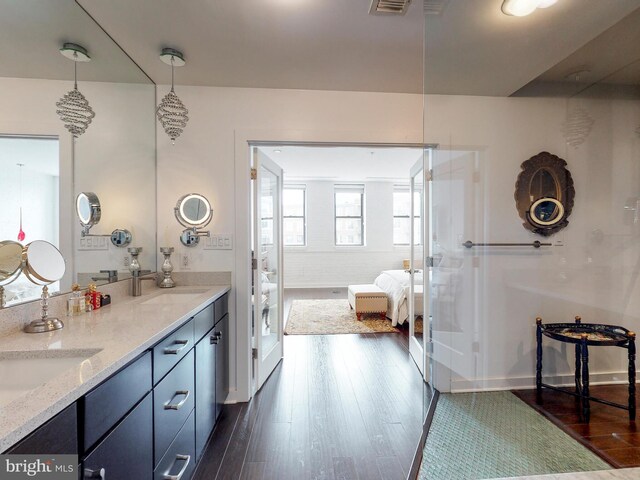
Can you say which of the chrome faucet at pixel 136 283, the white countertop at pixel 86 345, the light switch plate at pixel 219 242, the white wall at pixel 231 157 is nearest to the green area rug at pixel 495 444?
the white wall at pixel 231 157

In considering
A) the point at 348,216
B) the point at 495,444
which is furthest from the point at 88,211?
the point at 348,216

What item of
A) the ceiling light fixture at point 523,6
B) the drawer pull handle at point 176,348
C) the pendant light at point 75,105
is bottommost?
the drawer pull handle at point 176,348

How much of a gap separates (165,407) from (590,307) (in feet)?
9.99

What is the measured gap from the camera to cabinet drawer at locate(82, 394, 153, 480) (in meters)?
0.78

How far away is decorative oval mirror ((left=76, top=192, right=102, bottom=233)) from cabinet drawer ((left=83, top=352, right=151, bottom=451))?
0.94 m

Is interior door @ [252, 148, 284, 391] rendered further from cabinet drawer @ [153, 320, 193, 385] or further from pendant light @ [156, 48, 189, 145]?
cabinet drawer @ [153, 320, 193, 385]

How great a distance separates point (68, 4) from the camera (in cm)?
144

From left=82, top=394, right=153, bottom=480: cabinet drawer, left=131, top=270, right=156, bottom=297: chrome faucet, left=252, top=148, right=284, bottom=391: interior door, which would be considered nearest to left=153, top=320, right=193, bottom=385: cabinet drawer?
left=82, top=394, right=153, bottom=480: cabinet drawer

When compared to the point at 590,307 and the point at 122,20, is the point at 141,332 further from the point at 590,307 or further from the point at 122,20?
the point at 590,307

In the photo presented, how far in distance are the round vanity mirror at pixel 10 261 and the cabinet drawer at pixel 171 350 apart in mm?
626

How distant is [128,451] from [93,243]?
45.6 inches

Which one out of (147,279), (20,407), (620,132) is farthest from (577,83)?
(147,279)

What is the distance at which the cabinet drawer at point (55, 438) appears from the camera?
0.58 m

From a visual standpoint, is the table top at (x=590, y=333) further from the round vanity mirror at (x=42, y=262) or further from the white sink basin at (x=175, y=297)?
the round vanity mirror at (x=42, y=262)
